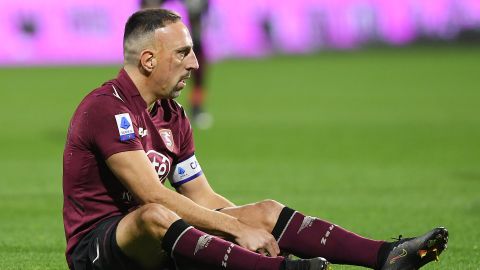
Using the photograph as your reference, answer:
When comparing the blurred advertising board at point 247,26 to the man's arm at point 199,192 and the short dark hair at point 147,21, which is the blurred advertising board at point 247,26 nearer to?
the man's arm at point 199,192

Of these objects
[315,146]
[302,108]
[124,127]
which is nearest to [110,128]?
[124,127]

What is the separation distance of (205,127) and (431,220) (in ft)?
24.3

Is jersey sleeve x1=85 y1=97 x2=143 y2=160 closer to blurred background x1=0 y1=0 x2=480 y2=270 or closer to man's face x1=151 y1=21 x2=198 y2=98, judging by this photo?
man's face x1=151 y1=21 x2=198 y2=98

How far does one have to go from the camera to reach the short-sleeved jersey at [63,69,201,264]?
194 inches

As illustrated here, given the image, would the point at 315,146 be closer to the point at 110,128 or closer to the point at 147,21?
the point at 147,21

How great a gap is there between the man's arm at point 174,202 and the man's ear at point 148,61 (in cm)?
51

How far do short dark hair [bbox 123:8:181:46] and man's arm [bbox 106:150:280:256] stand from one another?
650mm

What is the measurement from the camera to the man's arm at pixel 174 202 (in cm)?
482

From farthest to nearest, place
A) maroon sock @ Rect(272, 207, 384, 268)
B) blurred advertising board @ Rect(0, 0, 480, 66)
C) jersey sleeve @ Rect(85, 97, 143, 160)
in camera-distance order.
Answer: blurred advertising board @ Rect(0, 0, 480, 66), maroon sock @ Rect(272, 207, 384, 268), jersey sleeve @ Rect(85, 97, 143, 160)

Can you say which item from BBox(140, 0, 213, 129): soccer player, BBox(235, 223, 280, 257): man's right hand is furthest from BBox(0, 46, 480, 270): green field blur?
BBox(235, 223, 280, 257): man's right hand

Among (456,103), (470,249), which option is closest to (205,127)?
(456,103)

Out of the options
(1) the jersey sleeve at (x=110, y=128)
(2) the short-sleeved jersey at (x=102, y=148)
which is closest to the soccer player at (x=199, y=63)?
(2) the short-sleeved jersey at (x=102, y=148)

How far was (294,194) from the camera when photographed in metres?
9.02

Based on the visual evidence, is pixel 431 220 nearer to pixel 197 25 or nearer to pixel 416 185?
pixel 416 185
